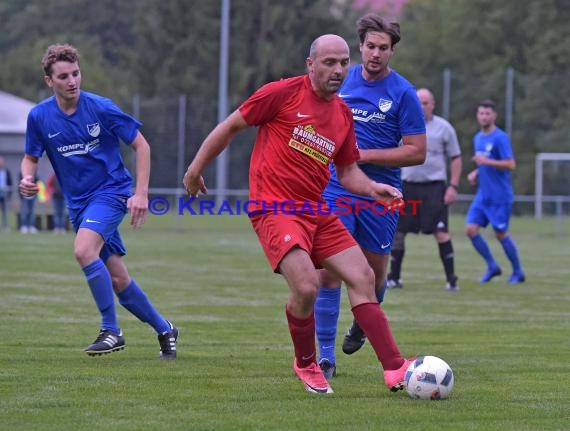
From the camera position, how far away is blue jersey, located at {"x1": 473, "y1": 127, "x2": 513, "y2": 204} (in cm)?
1541

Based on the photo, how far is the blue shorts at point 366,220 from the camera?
25.3 feet

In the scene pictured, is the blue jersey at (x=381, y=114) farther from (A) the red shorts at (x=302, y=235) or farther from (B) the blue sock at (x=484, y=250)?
(B) the blue sock at (x=484, y=250)

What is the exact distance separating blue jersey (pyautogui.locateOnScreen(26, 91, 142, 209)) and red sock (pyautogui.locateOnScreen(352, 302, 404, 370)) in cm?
221

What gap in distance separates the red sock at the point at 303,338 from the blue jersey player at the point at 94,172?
5.06 feet

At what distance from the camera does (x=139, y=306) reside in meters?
8.21

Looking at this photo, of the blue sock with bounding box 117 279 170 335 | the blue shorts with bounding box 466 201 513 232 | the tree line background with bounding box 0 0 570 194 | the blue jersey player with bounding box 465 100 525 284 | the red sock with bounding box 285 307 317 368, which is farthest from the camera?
the tree line background with bounding box 0 0 570 194

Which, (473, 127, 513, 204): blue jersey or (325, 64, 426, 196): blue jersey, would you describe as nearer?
(325, 64, 426, 196): blue jersey

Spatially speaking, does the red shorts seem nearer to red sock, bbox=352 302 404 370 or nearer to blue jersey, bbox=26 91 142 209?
red sock, bbox=352 302 404 370

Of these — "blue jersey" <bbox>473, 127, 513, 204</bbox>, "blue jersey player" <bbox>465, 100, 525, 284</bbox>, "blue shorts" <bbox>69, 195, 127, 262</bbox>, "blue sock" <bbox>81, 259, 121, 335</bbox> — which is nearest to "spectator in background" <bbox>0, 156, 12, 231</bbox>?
"blue jersey" <bbox>473, 127, 513, 204</bbox>

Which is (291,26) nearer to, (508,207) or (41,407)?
(508,207)

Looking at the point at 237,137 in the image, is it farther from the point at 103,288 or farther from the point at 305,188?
the point at 305,188

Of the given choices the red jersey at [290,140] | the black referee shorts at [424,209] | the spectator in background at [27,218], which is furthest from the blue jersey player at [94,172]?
the spectator in background at [27,218]

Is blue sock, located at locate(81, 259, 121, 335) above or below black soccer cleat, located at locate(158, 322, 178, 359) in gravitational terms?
above

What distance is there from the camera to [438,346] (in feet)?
30.0
